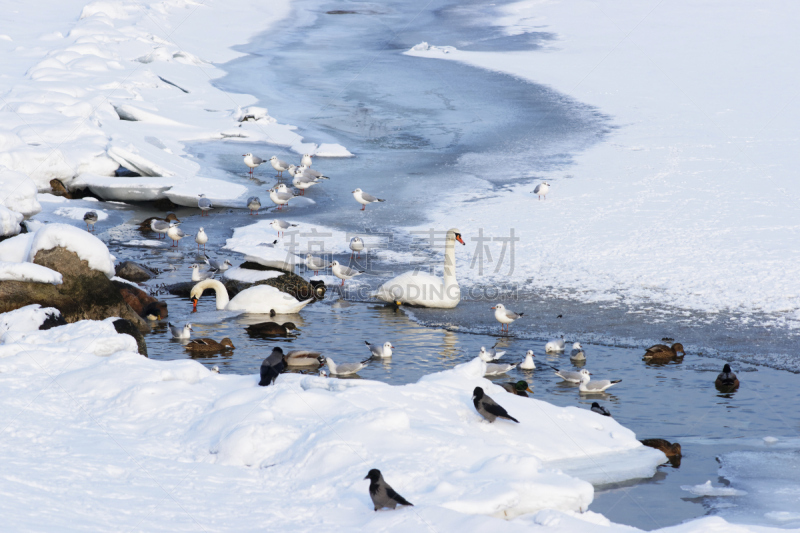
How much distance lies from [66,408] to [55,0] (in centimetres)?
3934

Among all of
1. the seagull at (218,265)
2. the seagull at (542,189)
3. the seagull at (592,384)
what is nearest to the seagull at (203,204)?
the seagull at (218,265)

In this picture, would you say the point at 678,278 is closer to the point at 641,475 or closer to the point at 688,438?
the point at 688,438

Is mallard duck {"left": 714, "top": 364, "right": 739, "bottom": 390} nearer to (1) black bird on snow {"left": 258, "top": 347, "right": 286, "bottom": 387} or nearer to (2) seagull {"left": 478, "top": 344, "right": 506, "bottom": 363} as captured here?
(2) seagull {"left": 478, "top": 344, "right": 506, "bottom": 363}

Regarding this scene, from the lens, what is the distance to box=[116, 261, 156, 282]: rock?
524 inches

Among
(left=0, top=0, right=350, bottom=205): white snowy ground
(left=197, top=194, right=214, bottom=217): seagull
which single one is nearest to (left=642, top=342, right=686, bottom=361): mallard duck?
(left=197, top=194, right=214, bottom=217): seagull

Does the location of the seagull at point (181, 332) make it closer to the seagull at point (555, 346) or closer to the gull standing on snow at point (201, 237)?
the gull standing on snow at point (201, 237)

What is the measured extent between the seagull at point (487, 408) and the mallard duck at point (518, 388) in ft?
5.40

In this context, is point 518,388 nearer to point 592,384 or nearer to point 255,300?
point 592,384

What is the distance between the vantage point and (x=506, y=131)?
23.4 m

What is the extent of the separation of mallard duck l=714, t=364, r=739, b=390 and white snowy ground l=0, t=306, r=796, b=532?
1.99 metres

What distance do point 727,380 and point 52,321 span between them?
26.5 feet

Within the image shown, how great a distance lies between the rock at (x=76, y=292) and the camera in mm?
10609

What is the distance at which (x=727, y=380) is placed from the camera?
8938 millimetres

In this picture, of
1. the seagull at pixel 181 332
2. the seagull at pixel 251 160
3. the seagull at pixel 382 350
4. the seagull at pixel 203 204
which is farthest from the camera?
the seagull at pixel 251 160
